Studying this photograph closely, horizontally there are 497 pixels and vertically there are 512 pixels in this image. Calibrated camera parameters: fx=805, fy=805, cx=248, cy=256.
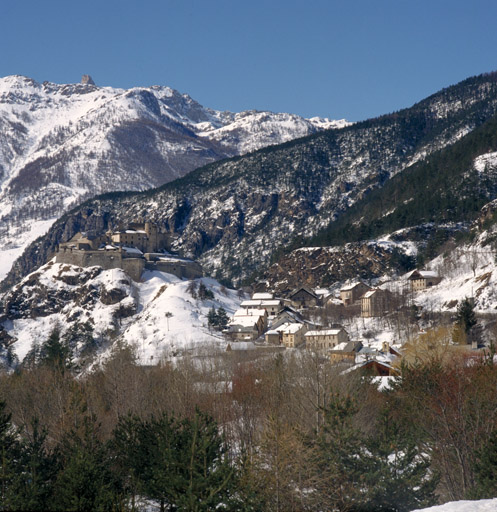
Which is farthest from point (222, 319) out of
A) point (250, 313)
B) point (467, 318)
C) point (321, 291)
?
point (467, 318)

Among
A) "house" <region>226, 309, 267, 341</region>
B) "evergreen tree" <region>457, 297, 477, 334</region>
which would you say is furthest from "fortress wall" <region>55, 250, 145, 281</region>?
"evergreen tree" <region>457, 297, 477, 334</region>

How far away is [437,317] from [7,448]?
99.1 m

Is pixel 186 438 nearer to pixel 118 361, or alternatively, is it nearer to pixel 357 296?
pixel 118 361

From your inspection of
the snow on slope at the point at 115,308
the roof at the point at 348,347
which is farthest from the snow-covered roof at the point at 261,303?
the roof at the point at 348,347

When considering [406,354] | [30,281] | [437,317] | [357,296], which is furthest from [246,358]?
[30,281]

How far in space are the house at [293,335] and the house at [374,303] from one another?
49.4 feet

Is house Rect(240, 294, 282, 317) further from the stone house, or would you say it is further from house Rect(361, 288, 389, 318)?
house Rect(361, 288, 389, 318)

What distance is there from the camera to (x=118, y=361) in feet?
297

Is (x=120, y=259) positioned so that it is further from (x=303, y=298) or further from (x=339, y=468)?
(x=339, y=468)

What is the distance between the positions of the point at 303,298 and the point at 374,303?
26867mm

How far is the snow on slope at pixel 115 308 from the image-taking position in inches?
5797

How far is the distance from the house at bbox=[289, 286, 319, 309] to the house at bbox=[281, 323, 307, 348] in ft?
99.7

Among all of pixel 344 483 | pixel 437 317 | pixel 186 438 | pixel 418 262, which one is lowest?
pixel 344 483

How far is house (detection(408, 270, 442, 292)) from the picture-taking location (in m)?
158
